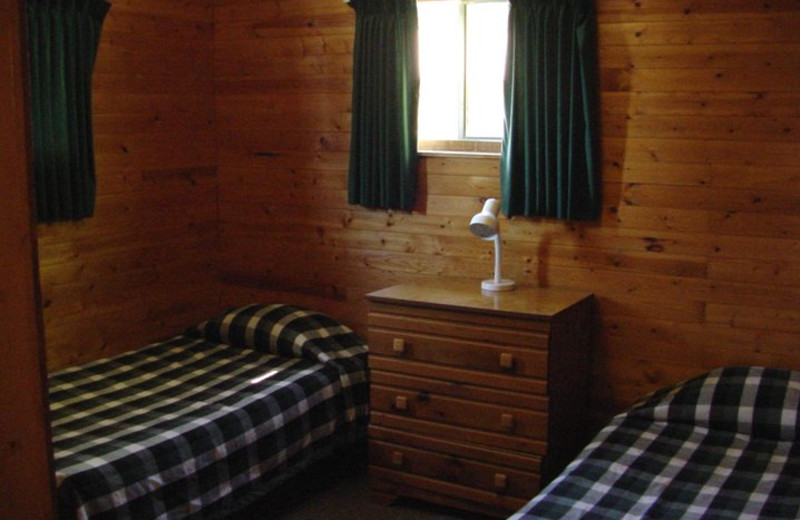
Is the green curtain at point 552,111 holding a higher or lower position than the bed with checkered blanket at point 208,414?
higher

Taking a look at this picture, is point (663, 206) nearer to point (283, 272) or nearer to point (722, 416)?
point (722, 416)

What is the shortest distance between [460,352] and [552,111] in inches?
38.6

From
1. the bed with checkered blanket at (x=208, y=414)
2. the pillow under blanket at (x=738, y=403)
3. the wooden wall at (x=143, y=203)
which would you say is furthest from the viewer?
the wooden wall at (x=143, y=203)

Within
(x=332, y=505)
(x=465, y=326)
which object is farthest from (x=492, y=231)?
(x=332, y=505)

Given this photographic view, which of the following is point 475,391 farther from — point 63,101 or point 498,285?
point 63,101

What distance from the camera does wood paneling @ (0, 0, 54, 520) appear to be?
48.5 inches

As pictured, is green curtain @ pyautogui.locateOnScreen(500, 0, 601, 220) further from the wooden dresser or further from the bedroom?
the wooden dresser

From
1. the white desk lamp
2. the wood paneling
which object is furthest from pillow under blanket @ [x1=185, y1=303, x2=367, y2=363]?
the wood paneling

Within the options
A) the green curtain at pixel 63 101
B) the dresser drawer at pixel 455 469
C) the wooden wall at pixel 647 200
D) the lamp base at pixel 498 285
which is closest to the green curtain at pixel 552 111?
the wooden wall at pixel 647 200

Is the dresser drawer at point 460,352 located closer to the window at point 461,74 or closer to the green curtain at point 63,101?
the window at point 461,74

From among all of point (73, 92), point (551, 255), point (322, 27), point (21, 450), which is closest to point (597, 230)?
point (551, 255)

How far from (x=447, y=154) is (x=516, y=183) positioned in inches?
13.8

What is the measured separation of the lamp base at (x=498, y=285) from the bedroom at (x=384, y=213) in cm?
16

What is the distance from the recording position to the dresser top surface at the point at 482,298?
3186 mm
